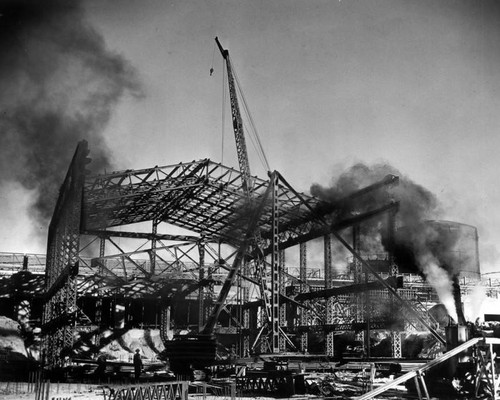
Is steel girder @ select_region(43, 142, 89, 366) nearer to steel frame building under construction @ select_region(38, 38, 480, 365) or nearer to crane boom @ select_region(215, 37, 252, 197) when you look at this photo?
steel frame building under construction @ select_region(38, 38, 480, 365)

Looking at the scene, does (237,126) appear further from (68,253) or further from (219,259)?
(68,253)

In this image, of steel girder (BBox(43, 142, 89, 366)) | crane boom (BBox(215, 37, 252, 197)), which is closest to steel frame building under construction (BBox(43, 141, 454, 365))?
steel girder (BBox(43, 142, 89, 366))

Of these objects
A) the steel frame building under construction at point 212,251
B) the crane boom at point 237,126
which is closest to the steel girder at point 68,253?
the steel frame building under construction at point 212,251

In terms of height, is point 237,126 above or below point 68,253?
above

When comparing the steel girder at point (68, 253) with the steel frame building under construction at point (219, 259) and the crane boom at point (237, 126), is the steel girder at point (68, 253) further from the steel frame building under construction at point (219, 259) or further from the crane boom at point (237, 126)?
the crane boom at point (237, 126)

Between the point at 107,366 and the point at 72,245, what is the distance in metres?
6.46

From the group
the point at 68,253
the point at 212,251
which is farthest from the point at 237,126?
the point at 68,253

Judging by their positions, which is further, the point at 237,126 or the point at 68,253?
the point at 237,126

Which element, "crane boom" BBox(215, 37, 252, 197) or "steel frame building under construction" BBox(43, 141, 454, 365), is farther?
"crane boom" BBox(215, 37, 252, 197)

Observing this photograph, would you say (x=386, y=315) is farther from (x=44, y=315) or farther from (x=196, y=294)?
(x=44, y=315)

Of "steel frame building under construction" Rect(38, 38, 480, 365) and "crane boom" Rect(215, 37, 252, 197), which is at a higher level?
"crane boom" Rect(215, 37, 252, 197)

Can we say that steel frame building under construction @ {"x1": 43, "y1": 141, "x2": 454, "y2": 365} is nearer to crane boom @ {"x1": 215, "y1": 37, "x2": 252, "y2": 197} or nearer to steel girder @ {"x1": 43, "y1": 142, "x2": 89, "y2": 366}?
steel girder @ {"x1": 43, "y1": 142, "x2": 89, "y2": 366}

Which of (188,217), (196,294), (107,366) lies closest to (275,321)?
(107,366)

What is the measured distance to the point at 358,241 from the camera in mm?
30891
